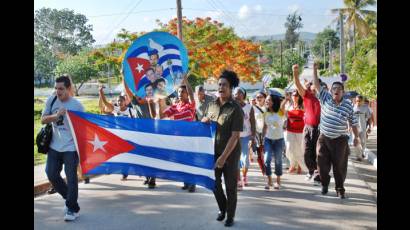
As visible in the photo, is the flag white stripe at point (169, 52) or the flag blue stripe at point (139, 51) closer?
the flag blue stripe at point (139, 51)

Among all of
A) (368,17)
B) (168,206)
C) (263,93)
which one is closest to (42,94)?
(263,93)

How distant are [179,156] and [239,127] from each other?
1.04 m

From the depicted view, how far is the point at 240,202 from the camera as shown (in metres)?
6.50

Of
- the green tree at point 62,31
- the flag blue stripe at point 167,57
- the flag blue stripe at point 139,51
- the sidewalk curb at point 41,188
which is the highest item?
the green tree at point 62,31

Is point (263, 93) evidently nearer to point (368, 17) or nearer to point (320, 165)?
point (320, 165)

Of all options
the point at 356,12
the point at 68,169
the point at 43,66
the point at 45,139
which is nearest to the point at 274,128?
the point at 68,169

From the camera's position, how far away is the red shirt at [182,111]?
7242 millimetres

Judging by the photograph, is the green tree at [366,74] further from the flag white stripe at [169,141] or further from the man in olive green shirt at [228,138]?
the man in olive green shirt at [228,138]

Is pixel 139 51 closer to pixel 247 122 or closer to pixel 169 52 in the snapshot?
pixel 169 52

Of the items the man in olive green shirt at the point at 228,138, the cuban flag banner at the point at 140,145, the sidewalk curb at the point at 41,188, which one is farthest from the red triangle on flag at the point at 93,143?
the sidewalk curb at the point at 41,188

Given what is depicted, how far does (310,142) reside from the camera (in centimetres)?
762

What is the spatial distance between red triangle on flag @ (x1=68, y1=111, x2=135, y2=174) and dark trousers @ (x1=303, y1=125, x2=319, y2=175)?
3.23m

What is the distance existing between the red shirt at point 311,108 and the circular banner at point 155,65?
6.93 feet
